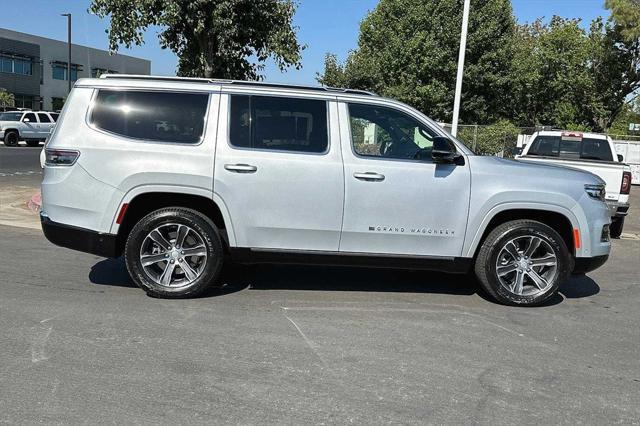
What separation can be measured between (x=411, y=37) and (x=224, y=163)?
28.9m

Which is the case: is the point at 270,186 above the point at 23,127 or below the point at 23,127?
above

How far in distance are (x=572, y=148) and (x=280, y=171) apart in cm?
822

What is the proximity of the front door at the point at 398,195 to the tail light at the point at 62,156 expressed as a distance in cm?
251

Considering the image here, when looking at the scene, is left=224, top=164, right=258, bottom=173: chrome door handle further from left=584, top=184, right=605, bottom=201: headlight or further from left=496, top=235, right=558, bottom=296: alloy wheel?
left=584, top=184, right=605, bottom=201: headlight

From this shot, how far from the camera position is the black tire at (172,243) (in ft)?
17.6

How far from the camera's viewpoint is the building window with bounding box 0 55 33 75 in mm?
59062

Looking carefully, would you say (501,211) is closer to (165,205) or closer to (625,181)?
(165,205)

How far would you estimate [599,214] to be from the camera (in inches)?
224

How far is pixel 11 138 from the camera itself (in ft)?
99.7

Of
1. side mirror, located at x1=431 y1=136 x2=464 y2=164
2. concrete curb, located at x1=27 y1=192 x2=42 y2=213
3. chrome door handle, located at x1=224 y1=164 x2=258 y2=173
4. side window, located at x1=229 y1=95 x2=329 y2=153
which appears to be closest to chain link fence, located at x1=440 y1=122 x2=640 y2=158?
concrete curb, located at x1=27 y1=192 x2=42 y2=213

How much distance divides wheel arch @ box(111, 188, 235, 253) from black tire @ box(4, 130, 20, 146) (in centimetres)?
2865

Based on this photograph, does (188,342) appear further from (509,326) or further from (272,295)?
(509,326)

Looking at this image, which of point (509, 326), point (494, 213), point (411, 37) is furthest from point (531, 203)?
point (411, 37)

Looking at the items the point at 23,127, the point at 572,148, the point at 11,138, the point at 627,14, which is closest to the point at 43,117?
the point at 23,127
